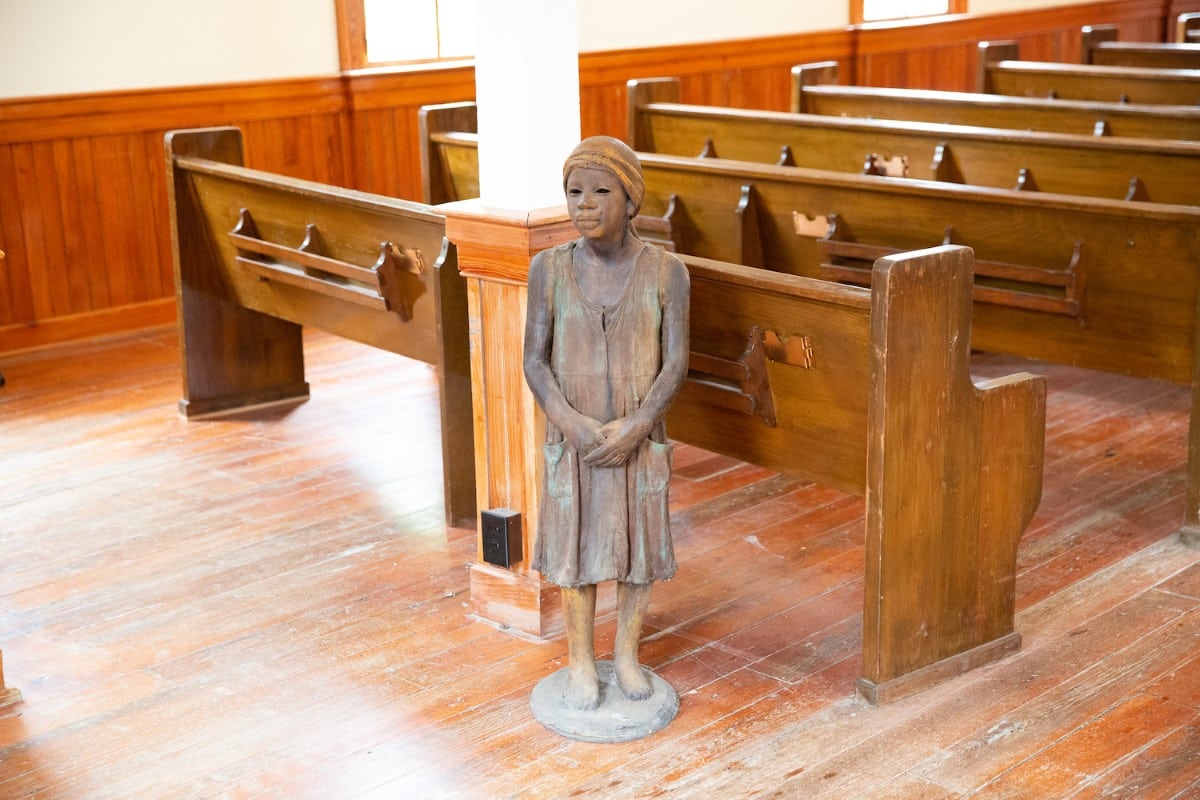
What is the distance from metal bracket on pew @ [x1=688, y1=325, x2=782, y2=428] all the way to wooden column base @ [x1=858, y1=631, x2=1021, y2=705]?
59 cm

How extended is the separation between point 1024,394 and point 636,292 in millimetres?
843

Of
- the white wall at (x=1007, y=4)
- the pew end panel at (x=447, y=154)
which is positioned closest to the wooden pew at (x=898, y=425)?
the pew end panel at (x=447, y=154)

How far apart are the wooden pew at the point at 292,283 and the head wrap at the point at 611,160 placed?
1.18 metres

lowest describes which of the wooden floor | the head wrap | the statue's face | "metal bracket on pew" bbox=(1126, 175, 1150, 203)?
the wooden floor

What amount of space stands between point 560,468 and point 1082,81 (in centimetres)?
429

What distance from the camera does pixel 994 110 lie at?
543cm

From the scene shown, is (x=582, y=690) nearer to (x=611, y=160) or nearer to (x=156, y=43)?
(x=611, y=160)

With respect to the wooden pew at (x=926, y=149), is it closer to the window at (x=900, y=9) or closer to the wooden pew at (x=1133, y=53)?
the wooden pew at (x=1133, y=53)

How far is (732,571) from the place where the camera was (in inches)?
141

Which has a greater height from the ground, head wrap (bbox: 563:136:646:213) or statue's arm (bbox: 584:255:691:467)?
head wrap (bbox: 563:136:646:213)

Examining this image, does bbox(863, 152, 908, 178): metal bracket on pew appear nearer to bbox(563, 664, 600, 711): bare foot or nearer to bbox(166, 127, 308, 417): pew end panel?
bbox(166, 127, 308, 417): pew end panel

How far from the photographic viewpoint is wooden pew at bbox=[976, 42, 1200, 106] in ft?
19.4

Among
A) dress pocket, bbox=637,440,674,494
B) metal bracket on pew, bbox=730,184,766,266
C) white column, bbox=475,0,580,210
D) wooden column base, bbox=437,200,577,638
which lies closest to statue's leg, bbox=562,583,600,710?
dress pocket, bbox=637,440,674,494

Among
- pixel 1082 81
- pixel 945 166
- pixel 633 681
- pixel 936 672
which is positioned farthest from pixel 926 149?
pixel 633 681
